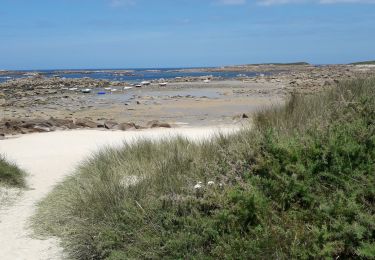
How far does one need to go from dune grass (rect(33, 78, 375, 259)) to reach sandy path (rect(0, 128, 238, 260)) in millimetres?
369

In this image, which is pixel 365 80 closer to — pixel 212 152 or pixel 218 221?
pixel 212 152

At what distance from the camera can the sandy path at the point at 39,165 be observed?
655 centimetres

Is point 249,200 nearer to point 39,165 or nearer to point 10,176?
point 10,176

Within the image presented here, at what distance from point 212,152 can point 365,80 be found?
3125 mm

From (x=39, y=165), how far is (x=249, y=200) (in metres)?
8.82

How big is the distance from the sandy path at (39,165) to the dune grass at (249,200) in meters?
0.37

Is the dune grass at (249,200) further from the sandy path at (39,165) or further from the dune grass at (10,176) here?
the dune grass at (10,176)

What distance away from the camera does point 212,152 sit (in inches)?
Result: 260

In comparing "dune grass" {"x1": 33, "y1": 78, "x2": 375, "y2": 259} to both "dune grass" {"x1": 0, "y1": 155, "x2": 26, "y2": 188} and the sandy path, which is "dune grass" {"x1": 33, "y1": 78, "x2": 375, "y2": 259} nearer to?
the sandy path

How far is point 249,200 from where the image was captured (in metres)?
4.73

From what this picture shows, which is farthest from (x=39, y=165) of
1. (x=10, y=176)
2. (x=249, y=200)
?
(x=249, y=200)

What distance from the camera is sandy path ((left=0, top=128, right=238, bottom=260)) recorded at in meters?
6.55

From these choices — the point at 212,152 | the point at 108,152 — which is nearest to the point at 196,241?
the point at 212,152

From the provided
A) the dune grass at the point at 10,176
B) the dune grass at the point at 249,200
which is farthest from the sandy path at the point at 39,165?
the dune grass at the point at 249,200
